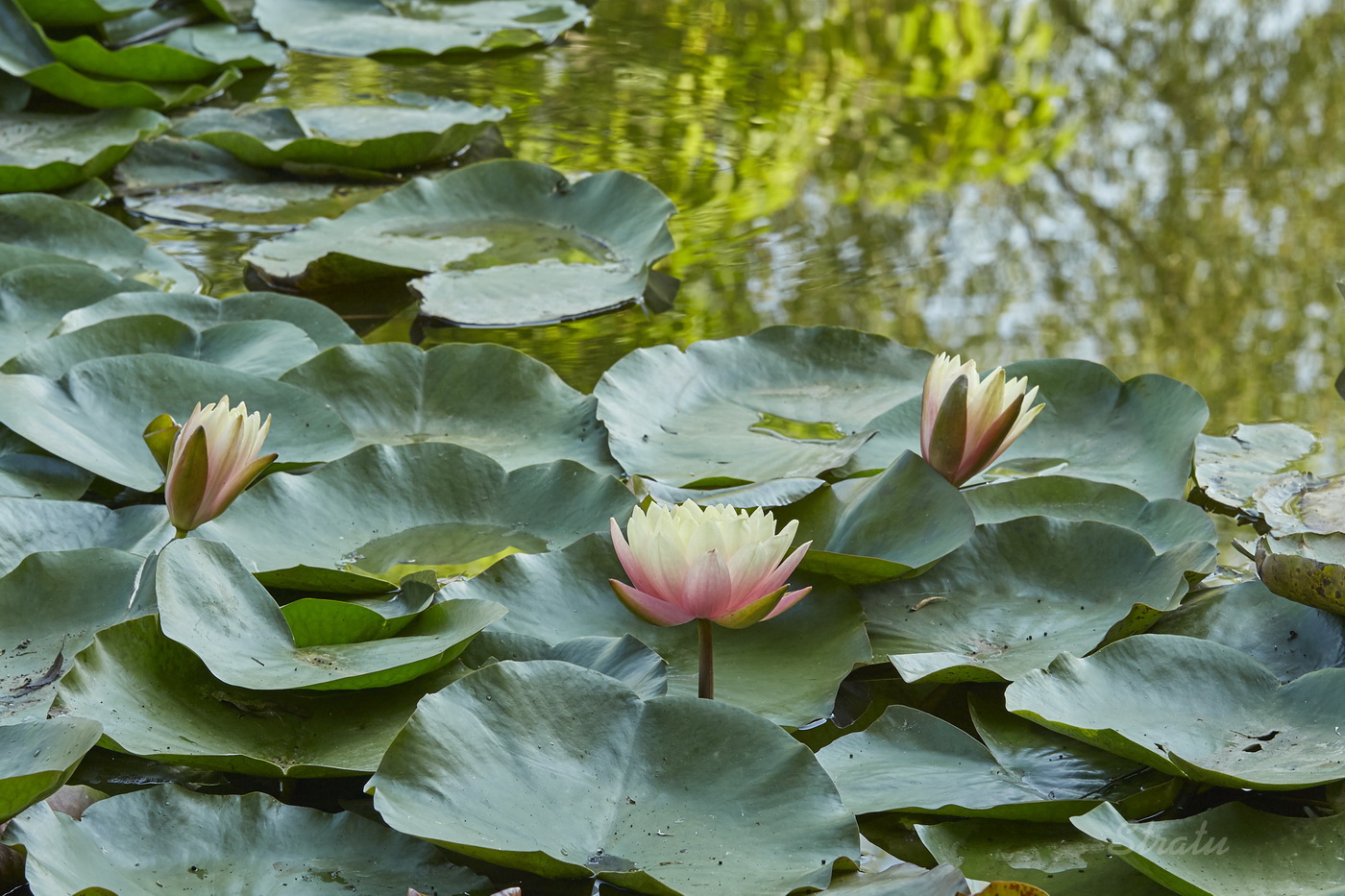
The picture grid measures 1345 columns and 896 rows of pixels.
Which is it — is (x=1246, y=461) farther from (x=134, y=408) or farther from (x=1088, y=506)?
(x=134, y=408)

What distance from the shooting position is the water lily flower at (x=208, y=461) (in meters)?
1.08

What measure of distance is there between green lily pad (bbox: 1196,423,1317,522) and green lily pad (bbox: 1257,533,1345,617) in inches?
8.0

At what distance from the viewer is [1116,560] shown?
118cm

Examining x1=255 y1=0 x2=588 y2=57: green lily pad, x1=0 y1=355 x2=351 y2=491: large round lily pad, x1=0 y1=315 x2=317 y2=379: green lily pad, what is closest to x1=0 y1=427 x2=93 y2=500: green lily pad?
x1=0 y1=355 x2=351 y2=491: large round lily pad

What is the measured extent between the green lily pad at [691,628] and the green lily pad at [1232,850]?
27cm

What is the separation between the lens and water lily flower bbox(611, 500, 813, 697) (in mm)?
929

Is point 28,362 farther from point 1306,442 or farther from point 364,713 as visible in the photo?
point 1306,442

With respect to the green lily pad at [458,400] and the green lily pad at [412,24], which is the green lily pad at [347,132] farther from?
the green lily pad at [458,400]

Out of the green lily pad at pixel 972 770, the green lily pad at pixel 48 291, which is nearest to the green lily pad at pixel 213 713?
the green lily pad at pixel 972 770

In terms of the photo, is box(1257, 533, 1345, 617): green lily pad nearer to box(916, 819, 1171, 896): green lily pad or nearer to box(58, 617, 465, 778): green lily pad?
box(916, 819, 1171, 896): green lily pad

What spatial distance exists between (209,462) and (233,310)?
26.2 inches

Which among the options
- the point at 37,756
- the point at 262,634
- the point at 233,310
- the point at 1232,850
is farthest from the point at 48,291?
the point at 1232,850

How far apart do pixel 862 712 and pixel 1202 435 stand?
66cm

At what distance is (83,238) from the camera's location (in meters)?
1.95
